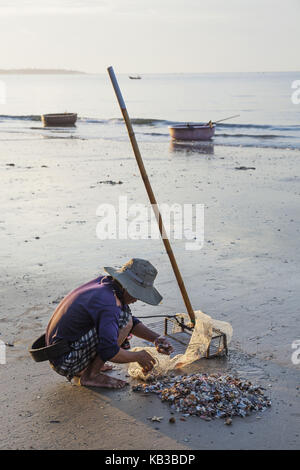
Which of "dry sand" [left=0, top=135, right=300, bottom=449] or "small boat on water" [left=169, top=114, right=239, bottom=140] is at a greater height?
"small boat on water" [left=169, top=114, right=239, bottom=140]

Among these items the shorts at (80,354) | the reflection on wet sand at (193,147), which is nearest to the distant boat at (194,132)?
the reflection on wet sand at (193,147)

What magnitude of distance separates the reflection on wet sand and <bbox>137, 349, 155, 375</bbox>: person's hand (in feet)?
52.4

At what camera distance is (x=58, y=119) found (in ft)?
107

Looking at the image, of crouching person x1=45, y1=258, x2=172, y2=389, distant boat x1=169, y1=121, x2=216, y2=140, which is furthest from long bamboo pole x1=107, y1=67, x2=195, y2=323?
distant boat x1=169, y1=121, x2=216, y2=140

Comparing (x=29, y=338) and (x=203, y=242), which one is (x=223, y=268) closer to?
(x=203, y=242)

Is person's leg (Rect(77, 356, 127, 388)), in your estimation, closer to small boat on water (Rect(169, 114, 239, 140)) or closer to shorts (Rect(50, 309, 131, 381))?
shorts (Rect(50, 309, 131, 381))

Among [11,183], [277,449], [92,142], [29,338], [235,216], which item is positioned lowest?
[277,449]

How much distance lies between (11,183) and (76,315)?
9.16 metres

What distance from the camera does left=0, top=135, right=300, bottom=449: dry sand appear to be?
10.7 ft

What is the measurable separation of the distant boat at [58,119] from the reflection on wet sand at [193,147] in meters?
11.1

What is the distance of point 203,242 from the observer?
7.35m

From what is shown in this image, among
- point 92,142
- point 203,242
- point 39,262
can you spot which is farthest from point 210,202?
point 92,142

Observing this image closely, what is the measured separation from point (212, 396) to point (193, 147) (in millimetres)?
18322

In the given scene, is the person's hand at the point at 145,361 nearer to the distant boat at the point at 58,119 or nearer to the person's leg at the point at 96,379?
the person's leg at the point at 96,379
